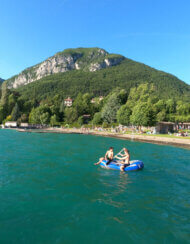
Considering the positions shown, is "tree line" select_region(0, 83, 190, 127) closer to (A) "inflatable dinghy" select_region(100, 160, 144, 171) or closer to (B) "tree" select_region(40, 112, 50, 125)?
(B) "tree" select_region(40, 112, 50, 125)

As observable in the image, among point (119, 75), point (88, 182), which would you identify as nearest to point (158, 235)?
point (88, 182)

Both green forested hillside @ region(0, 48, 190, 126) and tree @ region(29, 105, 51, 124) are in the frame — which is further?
tree @ region(29, 105, 51, 124)

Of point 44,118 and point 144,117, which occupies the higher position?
point 144,117

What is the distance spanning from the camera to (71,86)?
182875 millimetres

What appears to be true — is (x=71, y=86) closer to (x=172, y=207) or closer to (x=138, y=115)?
(x=138, y=115)

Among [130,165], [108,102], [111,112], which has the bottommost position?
[130,165]

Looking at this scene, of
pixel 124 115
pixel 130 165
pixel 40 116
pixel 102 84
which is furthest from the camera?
pixel 102 84

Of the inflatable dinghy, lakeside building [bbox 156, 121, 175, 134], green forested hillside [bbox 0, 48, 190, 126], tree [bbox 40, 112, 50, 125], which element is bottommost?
the inflatable dinghy

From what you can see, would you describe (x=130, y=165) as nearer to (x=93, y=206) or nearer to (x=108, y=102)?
(x=93, y=206)

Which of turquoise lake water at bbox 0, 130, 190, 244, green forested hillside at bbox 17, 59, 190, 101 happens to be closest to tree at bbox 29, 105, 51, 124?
green forested hillside at bbox 17, 59, 190, 101

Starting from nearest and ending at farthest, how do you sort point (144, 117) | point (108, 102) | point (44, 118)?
1. point (144, 117)
2. point (108, 102)
3. point (44, 118)

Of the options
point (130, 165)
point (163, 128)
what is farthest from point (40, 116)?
point (130, 165)

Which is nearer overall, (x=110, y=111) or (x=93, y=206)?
(x=93, y=206)

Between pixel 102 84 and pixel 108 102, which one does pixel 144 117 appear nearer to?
pixel 108 102
